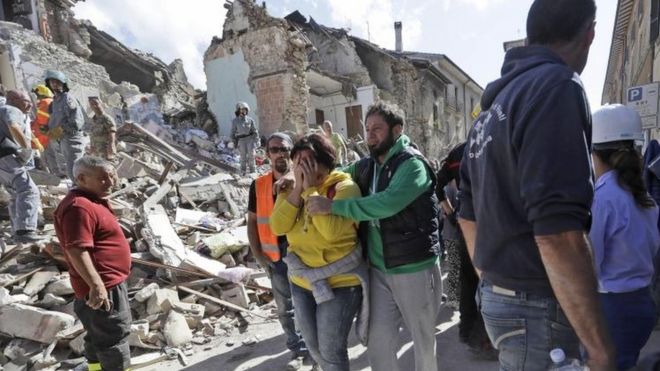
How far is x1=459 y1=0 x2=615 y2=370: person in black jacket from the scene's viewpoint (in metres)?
1.04

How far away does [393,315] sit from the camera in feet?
7.50

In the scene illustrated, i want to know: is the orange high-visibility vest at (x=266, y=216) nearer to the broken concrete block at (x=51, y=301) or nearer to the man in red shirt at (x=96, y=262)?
the man in red shirt at (x=96, y=262)

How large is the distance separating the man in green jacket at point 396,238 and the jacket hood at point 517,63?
0.86m

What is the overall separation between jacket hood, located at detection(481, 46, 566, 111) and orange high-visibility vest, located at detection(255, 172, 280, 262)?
2.03 m

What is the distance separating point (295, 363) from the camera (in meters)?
3.24

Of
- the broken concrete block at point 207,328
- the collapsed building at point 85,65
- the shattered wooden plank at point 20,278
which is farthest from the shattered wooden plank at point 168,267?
the collapsed building at point 85,65

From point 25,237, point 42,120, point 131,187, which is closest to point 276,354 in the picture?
point 25,237

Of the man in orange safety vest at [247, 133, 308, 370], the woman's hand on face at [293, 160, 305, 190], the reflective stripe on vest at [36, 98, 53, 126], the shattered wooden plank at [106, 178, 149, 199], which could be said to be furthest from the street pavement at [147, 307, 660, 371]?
the reflective stripe on vest at [36, 98, 53, 126]

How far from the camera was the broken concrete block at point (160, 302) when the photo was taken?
13.4 feet

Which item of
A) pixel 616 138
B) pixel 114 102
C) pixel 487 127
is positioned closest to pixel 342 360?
pixel 487 127

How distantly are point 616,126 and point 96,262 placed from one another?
128 inches

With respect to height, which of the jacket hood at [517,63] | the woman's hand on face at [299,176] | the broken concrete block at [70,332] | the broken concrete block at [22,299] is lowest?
the broken concrete block at [70,332]

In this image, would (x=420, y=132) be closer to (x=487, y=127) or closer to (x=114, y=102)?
(x=114, y=102)

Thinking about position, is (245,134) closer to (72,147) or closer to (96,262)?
(72,147)
